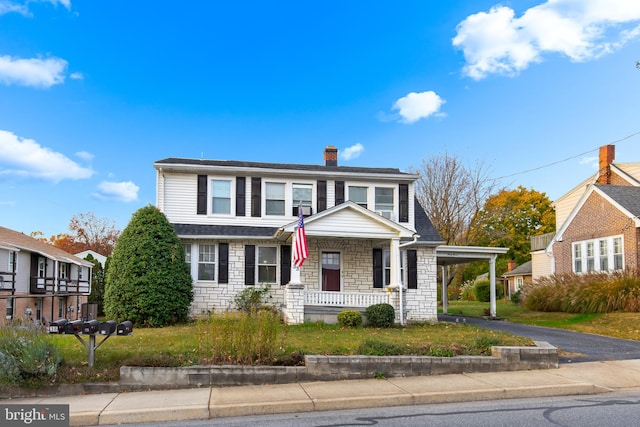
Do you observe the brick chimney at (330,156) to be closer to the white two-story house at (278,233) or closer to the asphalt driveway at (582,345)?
the white two-story house at (278,233)

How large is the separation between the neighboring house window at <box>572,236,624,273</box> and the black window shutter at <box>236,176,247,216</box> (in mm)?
15372

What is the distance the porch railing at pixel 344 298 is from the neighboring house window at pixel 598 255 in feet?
36.6

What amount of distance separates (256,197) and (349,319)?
20.9 feet

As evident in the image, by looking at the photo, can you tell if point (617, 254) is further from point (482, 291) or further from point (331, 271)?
point (482, 291)

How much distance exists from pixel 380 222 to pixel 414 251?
310 centimetres

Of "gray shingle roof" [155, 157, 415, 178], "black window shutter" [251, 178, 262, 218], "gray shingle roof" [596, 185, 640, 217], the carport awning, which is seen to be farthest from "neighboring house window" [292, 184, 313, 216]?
"gray shingle roof" [596, 185, 640, 217]

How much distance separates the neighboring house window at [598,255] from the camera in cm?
2323

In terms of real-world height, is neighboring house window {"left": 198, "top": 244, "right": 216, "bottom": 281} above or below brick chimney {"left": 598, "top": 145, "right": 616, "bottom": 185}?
below

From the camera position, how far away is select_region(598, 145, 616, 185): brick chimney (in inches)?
1271

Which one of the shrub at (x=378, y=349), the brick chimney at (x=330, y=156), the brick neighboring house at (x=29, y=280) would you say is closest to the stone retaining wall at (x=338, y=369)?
the shrub at (x=378, y=349)

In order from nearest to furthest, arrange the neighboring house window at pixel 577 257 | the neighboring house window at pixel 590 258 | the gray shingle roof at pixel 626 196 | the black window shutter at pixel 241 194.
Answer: the black window shutter at pixel 241 194, the gray shingle roof at pixel 626 196, the neighboring house window at pixel 590 258, the neighboring house window at pixel 577 257

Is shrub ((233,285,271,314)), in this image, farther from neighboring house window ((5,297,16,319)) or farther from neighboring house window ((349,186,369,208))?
neighboring house window ((5,297,16,319))

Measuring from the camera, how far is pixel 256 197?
20969 millimetres

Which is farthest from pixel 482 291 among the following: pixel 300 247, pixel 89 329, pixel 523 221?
pixel 89 329
